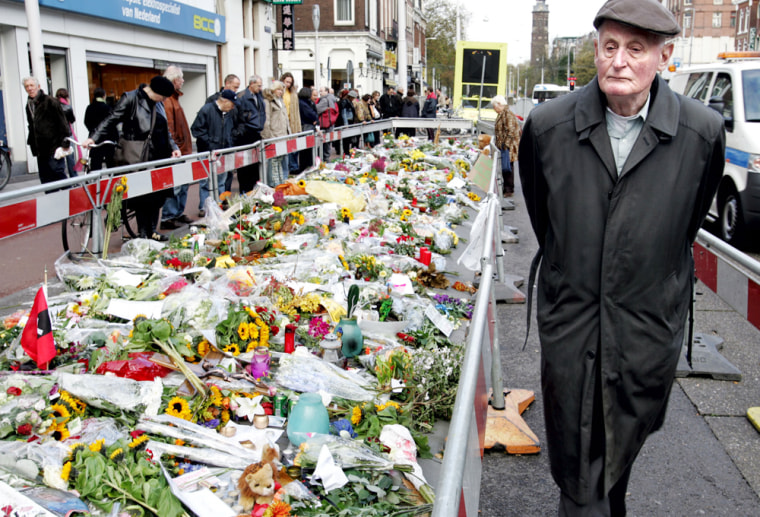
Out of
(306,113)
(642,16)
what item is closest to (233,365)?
(642,16)

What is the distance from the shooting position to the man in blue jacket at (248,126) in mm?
12336

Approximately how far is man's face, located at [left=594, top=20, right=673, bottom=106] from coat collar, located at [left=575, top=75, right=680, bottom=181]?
0.25ft

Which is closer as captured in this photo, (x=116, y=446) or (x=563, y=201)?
(x=563, y=201)

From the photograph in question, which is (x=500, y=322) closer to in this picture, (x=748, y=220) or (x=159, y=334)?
(x=159, y=334)

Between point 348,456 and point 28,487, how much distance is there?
4.61 ft

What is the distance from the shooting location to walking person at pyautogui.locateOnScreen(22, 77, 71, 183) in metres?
11.1

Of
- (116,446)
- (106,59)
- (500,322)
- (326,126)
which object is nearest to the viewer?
(116,446)

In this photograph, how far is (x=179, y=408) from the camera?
4.10m

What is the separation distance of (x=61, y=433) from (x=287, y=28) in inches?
1515

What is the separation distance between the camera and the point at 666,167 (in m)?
2.53

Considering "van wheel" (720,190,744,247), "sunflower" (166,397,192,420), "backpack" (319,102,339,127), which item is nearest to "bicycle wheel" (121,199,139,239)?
"sunflower" (166,397,192,420)

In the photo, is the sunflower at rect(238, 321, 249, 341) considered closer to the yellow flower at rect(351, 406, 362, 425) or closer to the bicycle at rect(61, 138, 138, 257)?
the yellow flower at rect(351, 406, 362, 425)

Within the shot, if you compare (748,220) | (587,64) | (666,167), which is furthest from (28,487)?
(587,64)

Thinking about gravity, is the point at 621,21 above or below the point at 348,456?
above
